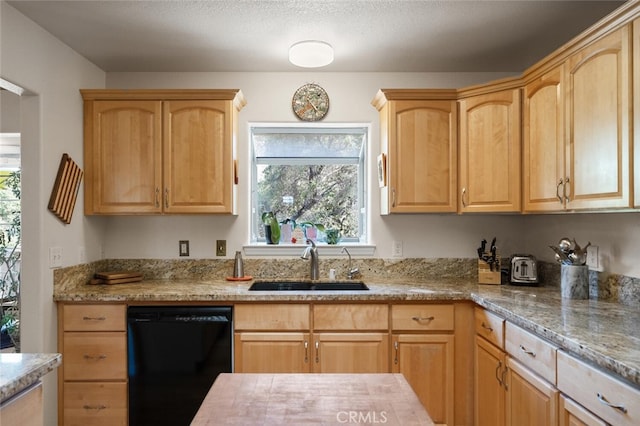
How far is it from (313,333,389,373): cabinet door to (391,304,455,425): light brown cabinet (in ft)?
0.39

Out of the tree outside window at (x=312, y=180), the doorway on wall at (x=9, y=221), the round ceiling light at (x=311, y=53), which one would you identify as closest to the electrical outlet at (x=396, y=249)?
the tree outside window at (x=312, y=180)

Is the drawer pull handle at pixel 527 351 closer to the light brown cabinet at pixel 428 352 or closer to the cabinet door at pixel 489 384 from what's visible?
the cabinet door at pixel 489 384

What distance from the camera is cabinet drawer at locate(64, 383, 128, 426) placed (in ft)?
7.96

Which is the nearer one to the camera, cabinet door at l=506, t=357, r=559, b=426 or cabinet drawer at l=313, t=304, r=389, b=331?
cabinet door at l=506, t=357, r=559, b=426

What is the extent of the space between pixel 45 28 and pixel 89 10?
0.43 m

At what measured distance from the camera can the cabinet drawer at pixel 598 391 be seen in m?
1.21

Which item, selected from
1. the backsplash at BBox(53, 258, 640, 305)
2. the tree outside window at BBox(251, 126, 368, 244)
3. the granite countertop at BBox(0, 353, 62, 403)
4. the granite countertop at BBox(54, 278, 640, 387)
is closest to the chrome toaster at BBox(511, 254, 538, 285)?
the granite countertop at BBox(54, 278, 640, 387)

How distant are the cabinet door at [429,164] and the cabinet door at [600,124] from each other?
31.5 inches

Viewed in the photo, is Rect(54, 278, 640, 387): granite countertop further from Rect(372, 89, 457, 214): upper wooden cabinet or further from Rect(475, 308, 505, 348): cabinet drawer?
Rect(372, 89, 457, 214): upper wooden cabinet

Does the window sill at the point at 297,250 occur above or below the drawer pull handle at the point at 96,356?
above

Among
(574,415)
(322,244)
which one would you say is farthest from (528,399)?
A: (322,244)

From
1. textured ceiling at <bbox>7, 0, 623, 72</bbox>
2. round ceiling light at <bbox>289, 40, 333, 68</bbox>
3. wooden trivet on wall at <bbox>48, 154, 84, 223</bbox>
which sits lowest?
wooden trivet on wall at <bbox>48, 154, 84, 223</bbox>

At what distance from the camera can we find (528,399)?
1.79 metres

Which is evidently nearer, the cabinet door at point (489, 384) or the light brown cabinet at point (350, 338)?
the cabinet door at point (489, 384)
